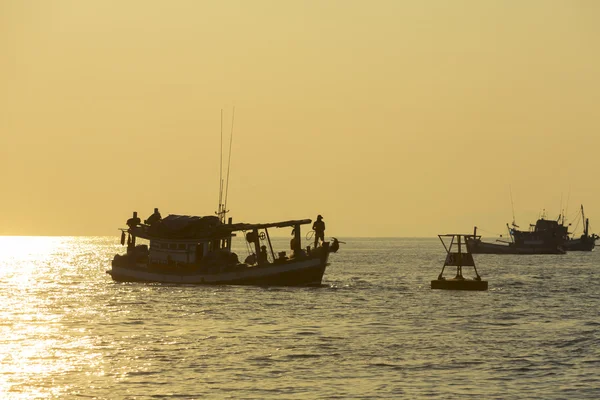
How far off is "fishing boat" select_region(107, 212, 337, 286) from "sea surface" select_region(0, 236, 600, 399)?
3.00 metres

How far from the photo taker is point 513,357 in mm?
44125

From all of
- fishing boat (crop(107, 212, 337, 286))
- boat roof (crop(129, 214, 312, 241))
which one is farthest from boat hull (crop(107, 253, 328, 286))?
boat roof (crop(129, 214, 312, 241))

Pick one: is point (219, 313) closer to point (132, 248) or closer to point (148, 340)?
point (148, 340)

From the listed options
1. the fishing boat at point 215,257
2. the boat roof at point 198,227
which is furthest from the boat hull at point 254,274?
the boat roof at point 198,227

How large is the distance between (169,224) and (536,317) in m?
31.8

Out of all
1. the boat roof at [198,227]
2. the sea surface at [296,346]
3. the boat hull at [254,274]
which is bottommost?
the sea surface at [296,346]

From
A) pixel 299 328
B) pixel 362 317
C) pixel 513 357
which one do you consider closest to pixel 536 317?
pixel 362 317

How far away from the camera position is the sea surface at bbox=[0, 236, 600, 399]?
36219 mm

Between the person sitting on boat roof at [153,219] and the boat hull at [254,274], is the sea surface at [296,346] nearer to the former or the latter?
the boat hull at [254,274]

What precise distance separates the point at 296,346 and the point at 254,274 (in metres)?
37.0

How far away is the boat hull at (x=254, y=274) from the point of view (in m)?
83.4

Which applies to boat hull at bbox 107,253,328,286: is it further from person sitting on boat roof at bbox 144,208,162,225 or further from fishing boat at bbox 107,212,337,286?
person sitting on boat roof at bbox 144,208,162,225

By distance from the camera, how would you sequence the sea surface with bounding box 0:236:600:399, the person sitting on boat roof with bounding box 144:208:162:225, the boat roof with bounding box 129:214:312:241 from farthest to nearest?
the person sitting on boat roof with bounding box 144:208:162:225 → the boat roof with bounding box 129:214:312:241 → the sea surface with bounding box 0:236:600:399

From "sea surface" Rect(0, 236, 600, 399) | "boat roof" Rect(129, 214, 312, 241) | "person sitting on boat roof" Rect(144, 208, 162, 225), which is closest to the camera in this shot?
"sea surface" Rect(0, 236, 600, 399)
